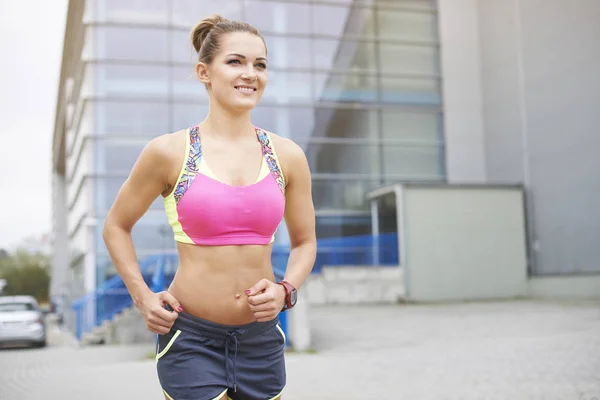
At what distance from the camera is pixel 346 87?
2572 centimetres

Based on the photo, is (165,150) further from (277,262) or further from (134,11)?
(134,11)

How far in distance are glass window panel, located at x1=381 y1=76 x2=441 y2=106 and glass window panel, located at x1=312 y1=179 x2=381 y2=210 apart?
10.5 feet

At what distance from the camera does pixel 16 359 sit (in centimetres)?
1578

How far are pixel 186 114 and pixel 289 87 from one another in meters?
3.41

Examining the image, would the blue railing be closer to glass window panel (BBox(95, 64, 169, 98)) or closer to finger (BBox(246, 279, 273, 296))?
glass window panel (BBox(95, 64, 169, 98))

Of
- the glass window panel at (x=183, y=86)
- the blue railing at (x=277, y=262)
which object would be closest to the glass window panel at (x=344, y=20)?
the glass window panel at (x=183, y=86)

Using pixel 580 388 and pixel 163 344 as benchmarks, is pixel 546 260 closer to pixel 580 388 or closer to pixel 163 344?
pixel 580 388

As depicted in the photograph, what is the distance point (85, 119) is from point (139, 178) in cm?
2276

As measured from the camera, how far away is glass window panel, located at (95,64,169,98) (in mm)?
23828

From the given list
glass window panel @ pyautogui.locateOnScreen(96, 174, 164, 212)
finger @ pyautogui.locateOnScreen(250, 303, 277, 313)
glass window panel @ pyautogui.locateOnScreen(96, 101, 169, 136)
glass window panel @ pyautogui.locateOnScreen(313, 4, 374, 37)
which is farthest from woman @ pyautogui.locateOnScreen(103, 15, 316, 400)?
glass window panel @ pyautogui.locateOnScreen(313, 4, 374, 37)

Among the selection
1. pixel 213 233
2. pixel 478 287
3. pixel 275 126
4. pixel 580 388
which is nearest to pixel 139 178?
pixel 213 233

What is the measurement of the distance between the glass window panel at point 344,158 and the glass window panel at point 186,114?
3.56 meters

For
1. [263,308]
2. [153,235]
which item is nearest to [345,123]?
[153,235]

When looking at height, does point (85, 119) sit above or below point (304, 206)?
above
